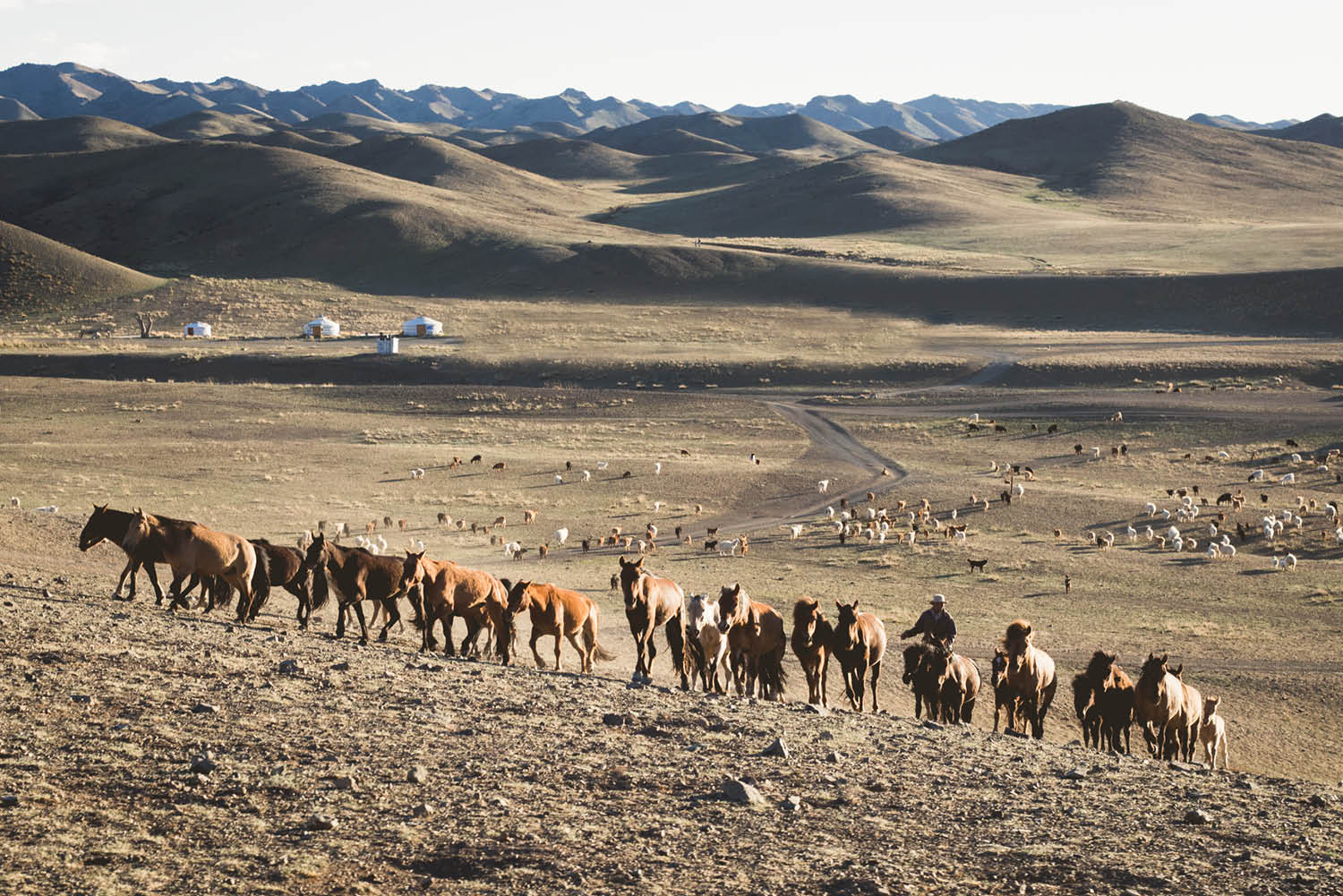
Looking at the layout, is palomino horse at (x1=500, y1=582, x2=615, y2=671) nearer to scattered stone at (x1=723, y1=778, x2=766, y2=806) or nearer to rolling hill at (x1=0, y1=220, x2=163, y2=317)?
scattered stone at (x1=723, y1=778, x2=766, y2=806)

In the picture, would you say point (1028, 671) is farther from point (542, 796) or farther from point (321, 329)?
point (321, 329)

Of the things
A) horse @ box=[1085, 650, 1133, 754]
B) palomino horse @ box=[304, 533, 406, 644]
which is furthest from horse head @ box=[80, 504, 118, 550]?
horse @ box=[1085, 650, 1133, 754]

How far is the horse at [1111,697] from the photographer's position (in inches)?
663

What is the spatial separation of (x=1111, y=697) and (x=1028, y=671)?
1.18 meters

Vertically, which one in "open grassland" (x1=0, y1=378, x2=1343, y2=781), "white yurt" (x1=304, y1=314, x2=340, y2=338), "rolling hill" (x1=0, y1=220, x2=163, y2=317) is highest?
"rolling hill" (x1=0, y1=220, x2=163, y2=317)

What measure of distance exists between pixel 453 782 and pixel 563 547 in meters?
24.6

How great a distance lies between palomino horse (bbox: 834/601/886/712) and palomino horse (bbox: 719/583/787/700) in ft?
3.10

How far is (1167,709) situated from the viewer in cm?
1642

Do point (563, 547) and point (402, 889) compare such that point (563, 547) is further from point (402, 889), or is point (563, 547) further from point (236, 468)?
point (402, 889)

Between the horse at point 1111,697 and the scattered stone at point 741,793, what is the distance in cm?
773

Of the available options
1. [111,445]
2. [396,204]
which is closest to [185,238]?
[396,204]

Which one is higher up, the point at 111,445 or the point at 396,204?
the point at 396,204

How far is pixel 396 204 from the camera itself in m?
147

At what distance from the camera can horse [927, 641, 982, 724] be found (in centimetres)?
1741
